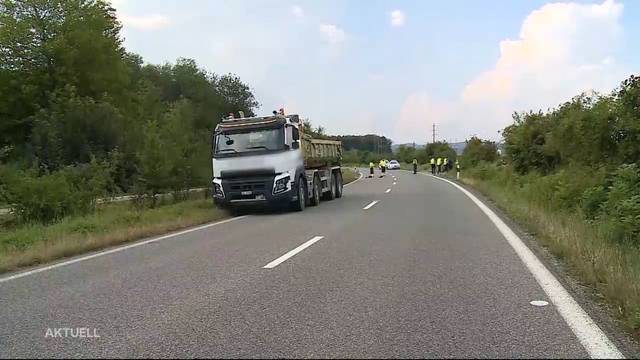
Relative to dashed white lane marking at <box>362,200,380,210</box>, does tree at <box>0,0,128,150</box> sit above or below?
above

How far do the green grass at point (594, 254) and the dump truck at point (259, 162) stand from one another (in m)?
6.38

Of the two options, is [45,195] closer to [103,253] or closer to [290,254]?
[103,253]

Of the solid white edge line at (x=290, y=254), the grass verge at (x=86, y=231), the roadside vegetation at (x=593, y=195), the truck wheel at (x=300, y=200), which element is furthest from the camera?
the truck wheel at (x=300, y=200)

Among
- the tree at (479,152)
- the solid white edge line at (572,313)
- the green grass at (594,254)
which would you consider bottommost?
the solid white edge line at (572,313)

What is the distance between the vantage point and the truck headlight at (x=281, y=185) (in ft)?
56.9

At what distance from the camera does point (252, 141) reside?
1769cm

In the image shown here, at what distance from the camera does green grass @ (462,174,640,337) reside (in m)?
6.20

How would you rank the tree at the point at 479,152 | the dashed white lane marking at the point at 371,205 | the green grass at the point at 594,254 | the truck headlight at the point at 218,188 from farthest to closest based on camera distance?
the tree at the point at 479,152 < the dashed white lane marking at the point at 371,205 < the truck headlight at the point at 218,188 < the green grass at the point at 594,254

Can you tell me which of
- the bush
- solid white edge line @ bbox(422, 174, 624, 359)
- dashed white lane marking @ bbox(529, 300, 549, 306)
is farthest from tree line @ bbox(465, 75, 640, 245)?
the bush

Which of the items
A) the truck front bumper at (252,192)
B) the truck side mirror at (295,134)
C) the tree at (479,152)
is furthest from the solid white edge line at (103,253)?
the tree at (479,152)

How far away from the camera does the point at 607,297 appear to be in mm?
6574

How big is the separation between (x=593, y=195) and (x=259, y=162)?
8784 mm

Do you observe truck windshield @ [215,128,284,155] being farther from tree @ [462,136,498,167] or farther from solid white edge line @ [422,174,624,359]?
tree @ [462,136,498,167]

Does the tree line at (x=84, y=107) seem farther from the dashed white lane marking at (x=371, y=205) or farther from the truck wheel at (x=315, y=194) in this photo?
the dashed white lane marking at (x=371, y=205)
